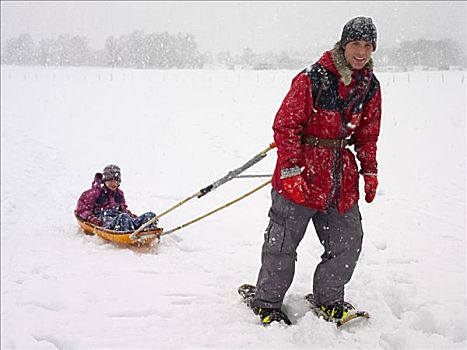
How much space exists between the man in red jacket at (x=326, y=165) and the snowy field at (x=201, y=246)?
359 millimetres

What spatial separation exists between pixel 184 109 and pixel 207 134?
391 cm

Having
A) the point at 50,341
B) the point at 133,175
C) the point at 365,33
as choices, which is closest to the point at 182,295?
the point at 50,341

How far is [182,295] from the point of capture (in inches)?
171

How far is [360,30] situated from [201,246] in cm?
350

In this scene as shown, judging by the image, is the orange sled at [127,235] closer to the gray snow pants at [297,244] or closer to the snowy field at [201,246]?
the snowy field at [201,246]

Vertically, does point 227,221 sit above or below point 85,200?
below

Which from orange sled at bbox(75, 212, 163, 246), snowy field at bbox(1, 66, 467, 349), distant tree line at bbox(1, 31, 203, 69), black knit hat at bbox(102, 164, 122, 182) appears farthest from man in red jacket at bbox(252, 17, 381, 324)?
distant tree line at bbox(1, 31, 203, 69)

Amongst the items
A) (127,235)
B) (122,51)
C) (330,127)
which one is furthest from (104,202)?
(122,51)

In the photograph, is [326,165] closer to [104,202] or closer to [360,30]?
[360,30]

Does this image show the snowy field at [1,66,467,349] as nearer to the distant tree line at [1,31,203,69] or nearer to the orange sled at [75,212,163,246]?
the orange sled at [75,212,163,246]

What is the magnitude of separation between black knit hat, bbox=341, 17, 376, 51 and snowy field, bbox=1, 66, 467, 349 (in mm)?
2195

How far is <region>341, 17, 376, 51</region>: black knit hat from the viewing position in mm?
3146

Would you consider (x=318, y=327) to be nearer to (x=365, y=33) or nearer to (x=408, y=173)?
(x=365, y=33)

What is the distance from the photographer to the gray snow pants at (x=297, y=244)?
3.53 metres
